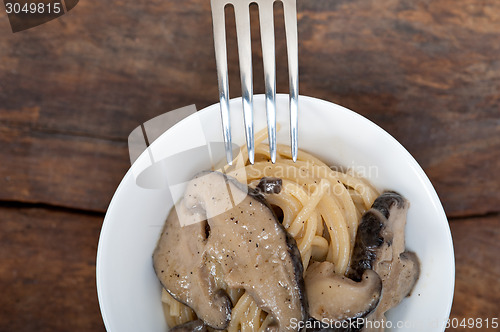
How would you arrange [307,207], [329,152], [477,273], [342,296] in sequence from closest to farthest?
1. [342,296]
2. [307,207]
3. [329,152]
4. [477,273]

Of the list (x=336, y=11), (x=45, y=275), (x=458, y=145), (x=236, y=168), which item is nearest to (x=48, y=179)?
(x=45, y=275)

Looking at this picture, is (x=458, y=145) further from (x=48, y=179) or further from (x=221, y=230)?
(x=48, y=179)

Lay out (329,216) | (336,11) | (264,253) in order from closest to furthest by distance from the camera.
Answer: (264,253) → (329,216) → (336,11)

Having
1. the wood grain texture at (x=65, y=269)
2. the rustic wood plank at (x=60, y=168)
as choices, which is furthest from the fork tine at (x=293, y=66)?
the wood grain texture at (x=65, y=269)

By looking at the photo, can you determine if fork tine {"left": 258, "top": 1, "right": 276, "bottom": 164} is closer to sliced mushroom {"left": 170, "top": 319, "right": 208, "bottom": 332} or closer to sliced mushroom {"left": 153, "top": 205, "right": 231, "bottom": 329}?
sliced mushroom {"left": 153, "top": 205, "right": 231, "bottom": 329}

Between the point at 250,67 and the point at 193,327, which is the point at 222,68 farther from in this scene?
the point at 193,327

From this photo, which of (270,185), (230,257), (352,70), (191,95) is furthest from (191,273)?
(352,70)
